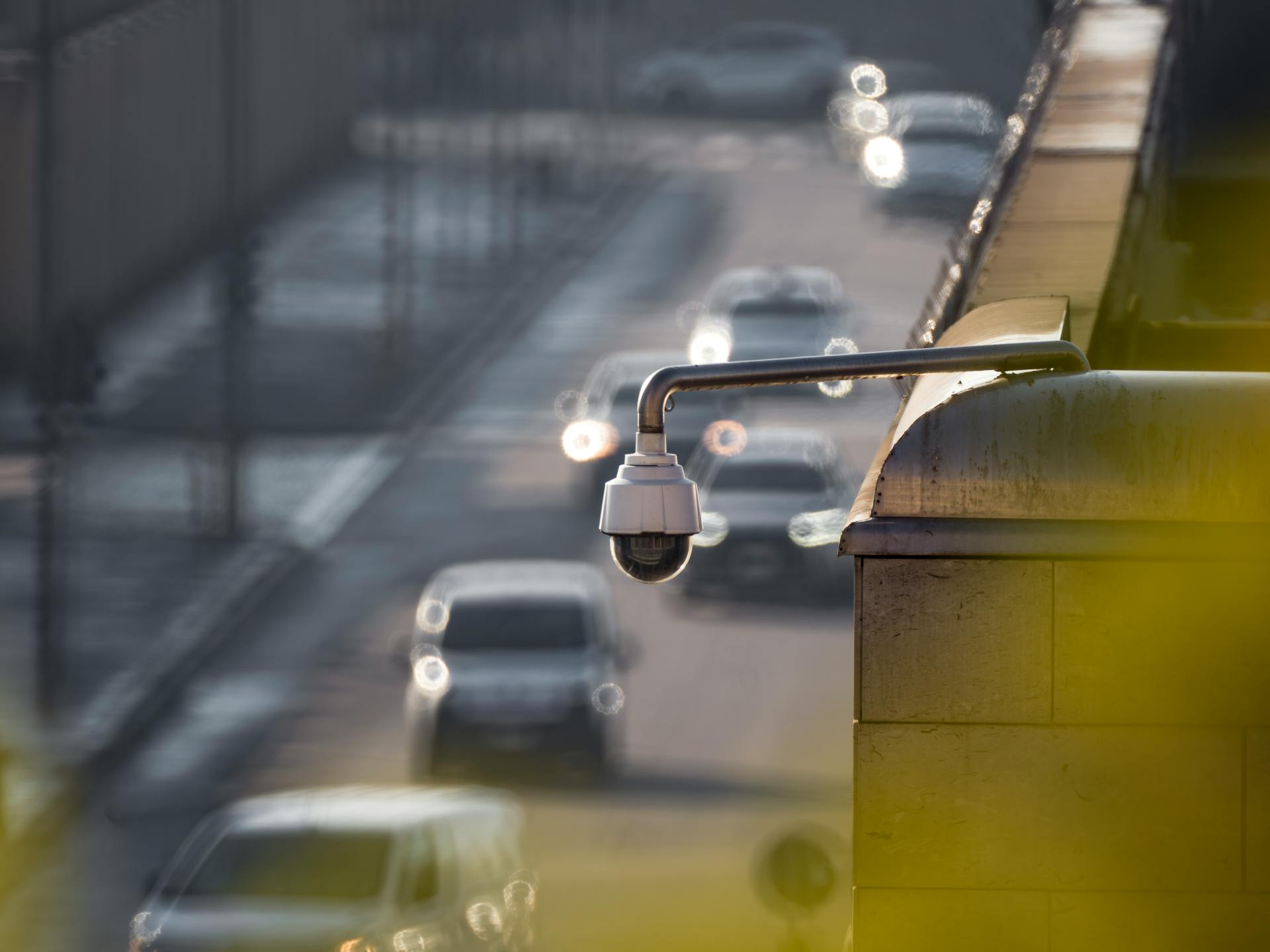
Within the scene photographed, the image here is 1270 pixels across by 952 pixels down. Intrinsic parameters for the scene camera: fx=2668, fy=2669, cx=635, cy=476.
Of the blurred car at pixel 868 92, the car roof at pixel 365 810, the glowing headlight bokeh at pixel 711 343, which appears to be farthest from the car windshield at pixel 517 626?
the blurred car at pixel 868 92

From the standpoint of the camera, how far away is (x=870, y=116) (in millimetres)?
59156

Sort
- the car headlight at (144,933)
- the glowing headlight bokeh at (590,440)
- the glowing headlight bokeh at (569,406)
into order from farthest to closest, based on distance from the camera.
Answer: the glowing headlight bokeh at (569,406) < the glowing headlight bokeh at (590,440) < the car headlight at (144,933)

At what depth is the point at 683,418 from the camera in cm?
3453

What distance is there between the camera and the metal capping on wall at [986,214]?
980 centimetres

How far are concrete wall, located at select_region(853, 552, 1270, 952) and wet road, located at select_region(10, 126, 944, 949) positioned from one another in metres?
10.7

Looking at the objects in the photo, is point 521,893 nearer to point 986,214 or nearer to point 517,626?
point 986,214

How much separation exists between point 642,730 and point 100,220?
20.3m

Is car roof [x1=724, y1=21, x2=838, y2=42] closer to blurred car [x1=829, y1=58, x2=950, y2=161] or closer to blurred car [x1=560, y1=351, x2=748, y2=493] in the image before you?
blurred car [x1=829, y1=58, x2=950, y2=161]

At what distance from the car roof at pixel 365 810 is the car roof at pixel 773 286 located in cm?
2406

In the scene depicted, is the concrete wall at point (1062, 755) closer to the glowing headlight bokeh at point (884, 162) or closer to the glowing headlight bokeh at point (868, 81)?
the glowing headlight bokeh at point (884, 162)

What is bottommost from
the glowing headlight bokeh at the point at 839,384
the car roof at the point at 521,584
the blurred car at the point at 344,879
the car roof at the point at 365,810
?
the blurred car at the point at 344,879

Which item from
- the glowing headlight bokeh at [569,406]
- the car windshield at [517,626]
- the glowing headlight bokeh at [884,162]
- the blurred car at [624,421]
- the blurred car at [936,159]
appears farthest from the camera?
the glowing headlight bokeh at [884,162]

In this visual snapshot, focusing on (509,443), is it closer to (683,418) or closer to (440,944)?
(683,418)

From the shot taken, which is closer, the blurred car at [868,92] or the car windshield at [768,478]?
the car windshield at [768,478]
